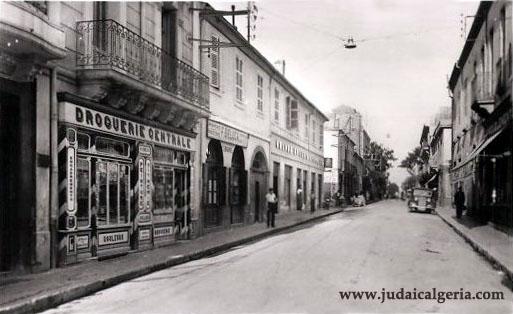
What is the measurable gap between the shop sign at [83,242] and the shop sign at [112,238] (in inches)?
20.9

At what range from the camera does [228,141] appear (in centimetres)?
2055

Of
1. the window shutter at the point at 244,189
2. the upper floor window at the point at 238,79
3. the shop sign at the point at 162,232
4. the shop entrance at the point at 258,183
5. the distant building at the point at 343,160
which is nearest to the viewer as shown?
the shop sign at the point at 162,232

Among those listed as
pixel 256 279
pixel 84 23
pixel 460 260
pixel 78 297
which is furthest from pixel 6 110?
pixel 460 260

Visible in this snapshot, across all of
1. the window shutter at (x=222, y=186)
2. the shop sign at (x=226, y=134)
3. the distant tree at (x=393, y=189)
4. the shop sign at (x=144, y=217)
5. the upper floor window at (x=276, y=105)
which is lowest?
the distant tree at (x=393, y=189)

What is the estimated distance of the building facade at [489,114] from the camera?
16578 mm

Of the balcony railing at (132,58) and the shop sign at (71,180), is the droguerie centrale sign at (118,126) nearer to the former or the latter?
the shop sign at (71,180)

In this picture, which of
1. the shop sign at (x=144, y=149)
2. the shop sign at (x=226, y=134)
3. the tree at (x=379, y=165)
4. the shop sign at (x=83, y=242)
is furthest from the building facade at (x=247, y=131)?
the tree at (x=379, y=165)

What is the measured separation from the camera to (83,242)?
1105cm

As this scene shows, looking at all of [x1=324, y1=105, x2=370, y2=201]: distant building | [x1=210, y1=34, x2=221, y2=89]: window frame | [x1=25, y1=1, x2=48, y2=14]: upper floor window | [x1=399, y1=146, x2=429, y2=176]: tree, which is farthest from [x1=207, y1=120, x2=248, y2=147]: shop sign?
[x1=399, y1=146, x2=429, y2=176]: tree

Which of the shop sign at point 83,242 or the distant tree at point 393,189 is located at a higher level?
the shop sign at point 83,242

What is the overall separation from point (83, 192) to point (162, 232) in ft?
13.3

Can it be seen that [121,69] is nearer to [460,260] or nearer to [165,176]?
[165,176]

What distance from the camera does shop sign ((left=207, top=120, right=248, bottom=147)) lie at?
1873cm

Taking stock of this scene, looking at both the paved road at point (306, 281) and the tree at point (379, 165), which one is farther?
the tree at point (379, 165)
